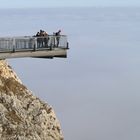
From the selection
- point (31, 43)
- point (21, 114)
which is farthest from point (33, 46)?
point (21, 114)

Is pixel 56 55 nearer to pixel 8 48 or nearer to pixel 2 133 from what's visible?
pixel 8 48

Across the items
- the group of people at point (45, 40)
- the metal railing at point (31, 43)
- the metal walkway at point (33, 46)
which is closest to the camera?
the metal walkway at point (33, 46)

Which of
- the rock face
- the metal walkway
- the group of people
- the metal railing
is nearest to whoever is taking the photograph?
the rock face

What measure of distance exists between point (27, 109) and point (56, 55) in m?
6.24

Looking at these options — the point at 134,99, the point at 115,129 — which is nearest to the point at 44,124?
the point at 115,129

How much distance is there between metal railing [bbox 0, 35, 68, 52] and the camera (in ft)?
187

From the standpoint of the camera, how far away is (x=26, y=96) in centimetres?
5944

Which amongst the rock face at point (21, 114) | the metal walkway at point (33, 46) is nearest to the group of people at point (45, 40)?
the metal walkway at point (33, 46)

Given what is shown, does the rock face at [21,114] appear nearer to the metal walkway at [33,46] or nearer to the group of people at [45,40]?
the metal walkway at [33,46]

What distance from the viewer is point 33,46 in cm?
5859

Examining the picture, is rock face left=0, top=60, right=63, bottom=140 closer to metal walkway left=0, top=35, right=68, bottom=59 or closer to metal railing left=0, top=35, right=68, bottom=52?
metal walkway left=0, top=35, right=68, bottom=59

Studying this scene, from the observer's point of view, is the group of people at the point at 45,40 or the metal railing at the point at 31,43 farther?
the group of people at the point at 45,40

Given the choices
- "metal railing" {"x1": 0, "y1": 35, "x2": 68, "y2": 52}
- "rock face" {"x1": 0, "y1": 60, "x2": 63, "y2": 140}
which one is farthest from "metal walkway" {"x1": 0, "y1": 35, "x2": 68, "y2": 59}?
"rock face" {"x1": 0, "y1": 60, "x2": 63, "y2": 140}

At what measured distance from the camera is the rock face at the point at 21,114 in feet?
176
